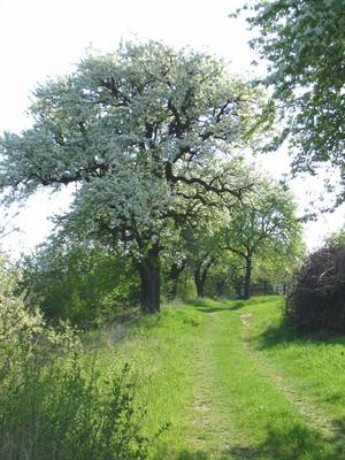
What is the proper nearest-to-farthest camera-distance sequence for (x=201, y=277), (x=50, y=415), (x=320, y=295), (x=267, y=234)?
(x=50, y=415), (x=320, y=295), (x=267, y=234), (x=201, y=277)

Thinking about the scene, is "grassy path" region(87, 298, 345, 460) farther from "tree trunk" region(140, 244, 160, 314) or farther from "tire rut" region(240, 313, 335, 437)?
"tree trunk" region(140, 244, 160, 314)

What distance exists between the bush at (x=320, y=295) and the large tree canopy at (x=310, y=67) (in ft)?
27.5

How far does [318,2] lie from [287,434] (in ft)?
22.6

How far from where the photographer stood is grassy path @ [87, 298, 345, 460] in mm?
9055

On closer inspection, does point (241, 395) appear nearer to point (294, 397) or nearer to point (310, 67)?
point (294, 397)

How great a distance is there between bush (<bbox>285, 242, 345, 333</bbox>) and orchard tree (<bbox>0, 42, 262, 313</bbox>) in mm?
7458

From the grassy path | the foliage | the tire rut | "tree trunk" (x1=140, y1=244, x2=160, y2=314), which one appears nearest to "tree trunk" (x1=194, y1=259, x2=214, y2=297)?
"tree trunk" (x1=140, y1=244, x2=160, y2=314)

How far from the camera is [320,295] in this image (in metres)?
20.7

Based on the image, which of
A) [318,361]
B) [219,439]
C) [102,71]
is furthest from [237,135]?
[219,439]

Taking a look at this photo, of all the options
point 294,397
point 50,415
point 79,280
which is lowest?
point 294,397

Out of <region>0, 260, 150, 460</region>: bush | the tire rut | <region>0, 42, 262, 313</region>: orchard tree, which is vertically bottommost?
the tire rut

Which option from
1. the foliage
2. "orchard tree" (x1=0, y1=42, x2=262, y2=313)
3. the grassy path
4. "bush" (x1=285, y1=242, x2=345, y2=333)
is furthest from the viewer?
"orchard tree" (x1=0, y1=42, x2=262, y2=313)

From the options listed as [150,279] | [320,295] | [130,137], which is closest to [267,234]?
[150,279]

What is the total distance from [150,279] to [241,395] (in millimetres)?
17205
